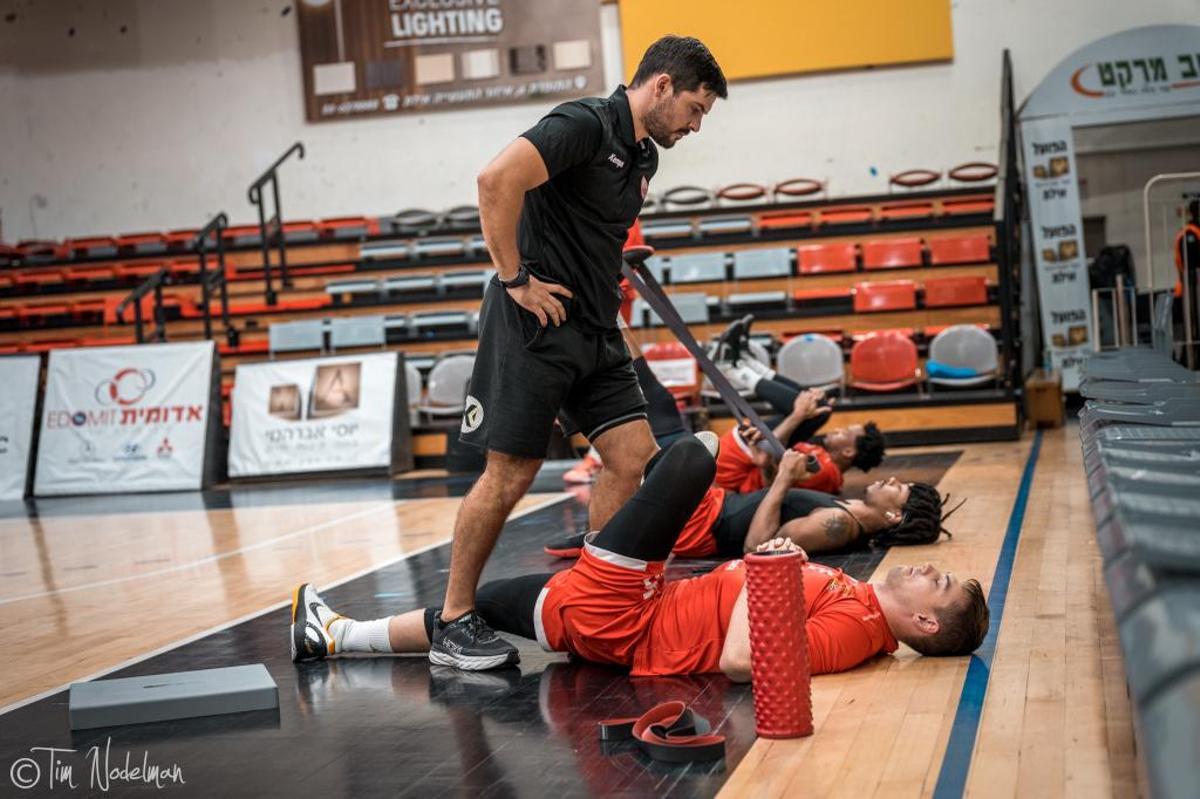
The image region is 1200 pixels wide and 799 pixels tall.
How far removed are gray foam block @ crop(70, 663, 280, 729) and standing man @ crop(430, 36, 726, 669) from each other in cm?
52

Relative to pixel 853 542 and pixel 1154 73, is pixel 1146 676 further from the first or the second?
pixel 1154 73

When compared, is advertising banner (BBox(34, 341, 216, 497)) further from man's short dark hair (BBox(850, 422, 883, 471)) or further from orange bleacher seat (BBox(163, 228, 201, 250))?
man's short dark hair (BBox(850, 422, 883, 471))

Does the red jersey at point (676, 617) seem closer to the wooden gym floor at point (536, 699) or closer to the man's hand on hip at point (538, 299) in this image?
the wooden gym floor at point (536, 699)

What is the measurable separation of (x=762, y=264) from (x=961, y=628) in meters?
9.76

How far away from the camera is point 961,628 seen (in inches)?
132

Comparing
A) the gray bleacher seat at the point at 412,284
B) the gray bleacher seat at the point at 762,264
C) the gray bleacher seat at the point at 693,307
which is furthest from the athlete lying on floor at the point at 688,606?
the gray bleacher seat at the point at 412,284

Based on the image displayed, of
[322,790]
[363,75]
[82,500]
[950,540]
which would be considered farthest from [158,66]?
[322,790]

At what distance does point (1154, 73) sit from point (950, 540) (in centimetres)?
880

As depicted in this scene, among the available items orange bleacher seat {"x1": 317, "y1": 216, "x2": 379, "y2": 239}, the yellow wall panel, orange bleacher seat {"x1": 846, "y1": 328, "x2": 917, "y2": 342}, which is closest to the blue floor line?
orange bleacher seat {"x1": 846, "y1": 328, "x2": 917, "y2": 342}

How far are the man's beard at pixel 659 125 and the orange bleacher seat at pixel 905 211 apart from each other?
10.1 meters

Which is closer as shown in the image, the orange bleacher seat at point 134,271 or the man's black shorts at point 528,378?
the man's black shorts at point 528,378

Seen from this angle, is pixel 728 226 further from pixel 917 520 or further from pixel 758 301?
pixel 917 520

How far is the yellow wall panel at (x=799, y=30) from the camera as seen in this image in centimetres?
1430

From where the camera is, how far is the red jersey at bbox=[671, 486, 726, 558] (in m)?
5.11
